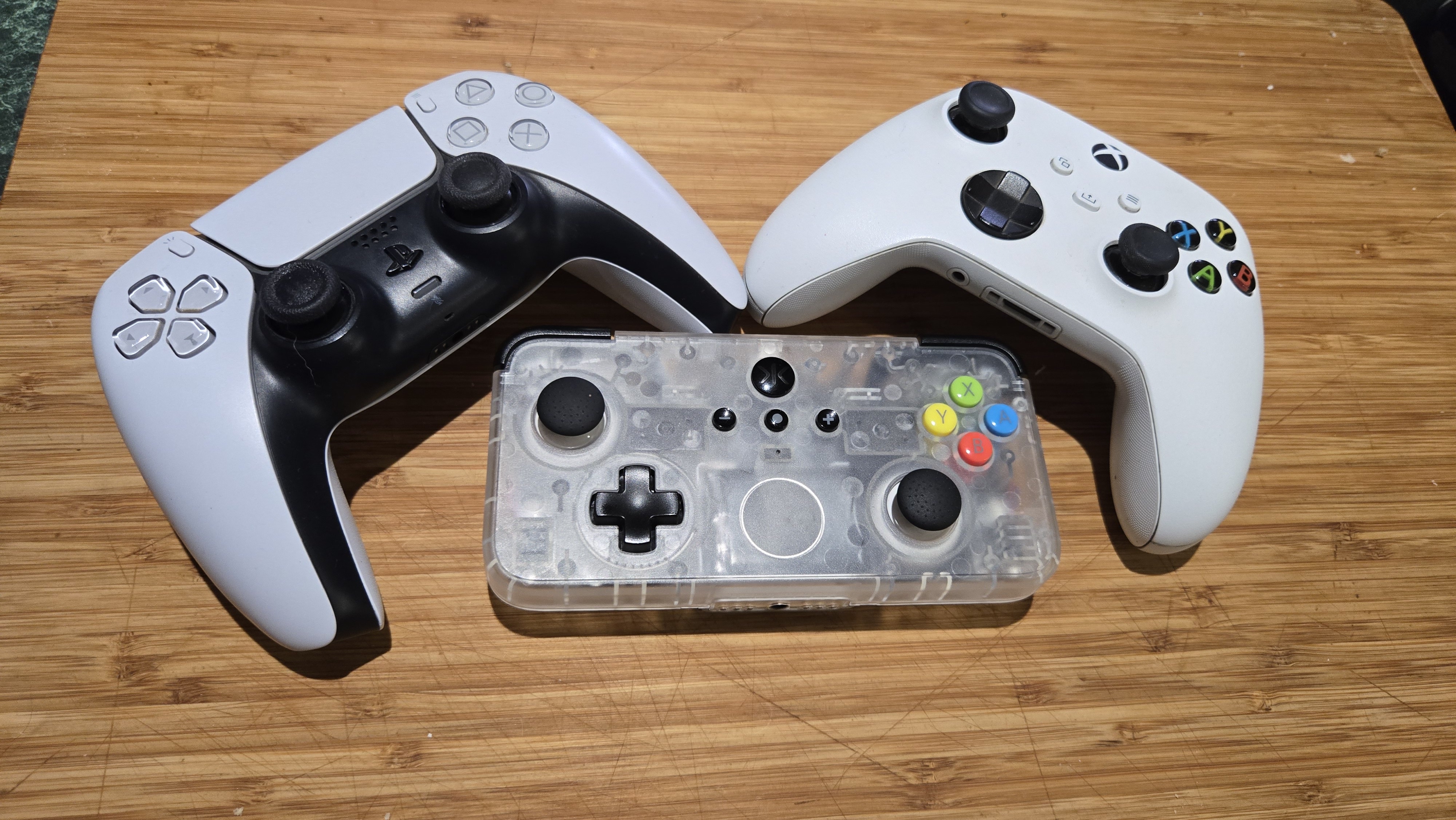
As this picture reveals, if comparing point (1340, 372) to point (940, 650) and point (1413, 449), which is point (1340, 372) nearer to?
point (1413, 449)

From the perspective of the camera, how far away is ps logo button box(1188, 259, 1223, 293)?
640 mm

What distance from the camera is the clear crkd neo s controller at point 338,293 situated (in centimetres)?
53

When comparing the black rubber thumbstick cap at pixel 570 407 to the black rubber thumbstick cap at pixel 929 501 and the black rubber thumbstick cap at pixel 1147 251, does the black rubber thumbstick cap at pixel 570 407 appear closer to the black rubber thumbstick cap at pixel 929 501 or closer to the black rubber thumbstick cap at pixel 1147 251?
Result: the black rubber thumbstick cap at pixel 929 501

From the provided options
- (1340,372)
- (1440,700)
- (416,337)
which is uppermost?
(416,337)

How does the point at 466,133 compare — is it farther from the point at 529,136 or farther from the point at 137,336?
the point at 137,336

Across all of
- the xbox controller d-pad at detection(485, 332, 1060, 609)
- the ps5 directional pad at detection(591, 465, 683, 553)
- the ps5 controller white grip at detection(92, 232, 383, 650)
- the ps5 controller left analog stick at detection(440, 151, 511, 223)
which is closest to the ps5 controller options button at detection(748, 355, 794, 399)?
the xbox controller d-pad at detection(485, 332, 1060, 609)

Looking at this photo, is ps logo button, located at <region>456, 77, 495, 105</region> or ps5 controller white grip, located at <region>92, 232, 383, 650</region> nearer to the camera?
ps5 controller white grip, located at <region>92, 232, 383, 650</region>

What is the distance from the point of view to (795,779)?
1.90 ft

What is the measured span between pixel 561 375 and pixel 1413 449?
0.68 metres

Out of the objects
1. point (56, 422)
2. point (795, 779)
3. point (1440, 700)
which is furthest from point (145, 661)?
point (1440, 700)

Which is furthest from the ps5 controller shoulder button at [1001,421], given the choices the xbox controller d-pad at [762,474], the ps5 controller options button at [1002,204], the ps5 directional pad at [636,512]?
the ps5 directional pad at [636,512]

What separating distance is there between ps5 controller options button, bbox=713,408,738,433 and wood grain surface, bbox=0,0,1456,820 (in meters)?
0.12

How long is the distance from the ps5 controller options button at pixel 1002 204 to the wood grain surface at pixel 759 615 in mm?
104

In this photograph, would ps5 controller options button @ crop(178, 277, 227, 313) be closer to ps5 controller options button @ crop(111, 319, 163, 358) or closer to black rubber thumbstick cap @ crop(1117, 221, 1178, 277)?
ps5 controller options button @ crop(111, 319, 163, 358)
